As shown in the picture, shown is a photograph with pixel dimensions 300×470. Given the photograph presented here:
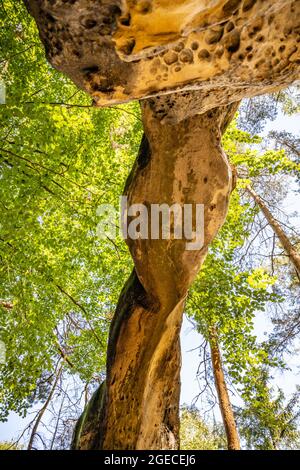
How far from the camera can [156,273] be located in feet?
13.7

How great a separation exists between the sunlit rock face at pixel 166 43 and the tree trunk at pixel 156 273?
46.4 inches

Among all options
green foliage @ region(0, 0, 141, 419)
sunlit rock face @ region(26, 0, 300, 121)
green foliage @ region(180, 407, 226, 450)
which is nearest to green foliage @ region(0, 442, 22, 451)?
green foliage @ region(0, 0, 141, 419)

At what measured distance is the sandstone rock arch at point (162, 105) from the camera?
7.16 feet

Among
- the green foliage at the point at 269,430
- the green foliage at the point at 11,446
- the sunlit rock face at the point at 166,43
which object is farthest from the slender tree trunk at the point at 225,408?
the sunlit rock face at the point at 166,43

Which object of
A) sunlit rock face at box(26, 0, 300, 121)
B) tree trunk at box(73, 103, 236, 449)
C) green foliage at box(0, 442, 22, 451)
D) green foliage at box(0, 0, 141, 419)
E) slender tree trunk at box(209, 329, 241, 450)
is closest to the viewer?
sunlit rock face at box(26, 0, 300, 121)

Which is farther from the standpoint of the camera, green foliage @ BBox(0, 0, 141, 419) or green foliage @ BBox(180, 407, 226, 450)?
green foliage @ BBox(180, 407, 226, 450)

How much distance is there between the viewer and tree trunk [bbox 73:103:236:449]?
13.1ft

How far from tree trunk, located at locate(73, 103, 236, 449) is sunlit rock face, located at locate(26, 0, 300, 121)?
1178 millimetres

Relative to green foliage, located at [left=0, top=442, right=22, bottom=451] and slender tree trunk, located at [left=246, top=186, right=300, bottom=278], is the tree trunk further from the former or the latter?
slender tree trunk, located at [left=246, top=186, right=300, bottom=278]

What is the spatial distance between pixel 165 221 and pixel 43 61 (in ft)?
17.9

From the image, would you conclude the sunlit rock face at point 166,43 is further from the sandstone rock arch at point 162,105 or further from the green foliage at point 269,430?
the green foliage at point 269,430

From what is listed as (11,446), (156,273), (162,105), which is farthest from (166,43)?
(11,446)

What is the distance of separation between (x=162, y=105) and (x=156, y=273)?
1.87 meters
